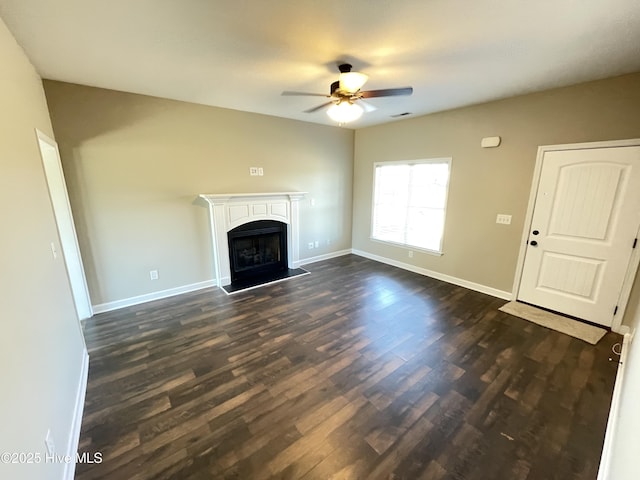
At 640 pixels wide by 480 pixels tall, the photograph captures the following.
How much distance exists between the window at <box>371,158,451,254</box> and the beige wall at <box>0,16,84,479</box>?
4.55 m

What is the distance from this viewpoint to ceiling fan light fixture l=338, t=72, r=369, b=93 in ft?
7.09

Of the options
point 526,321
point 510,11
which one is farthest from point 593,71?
point 526,321

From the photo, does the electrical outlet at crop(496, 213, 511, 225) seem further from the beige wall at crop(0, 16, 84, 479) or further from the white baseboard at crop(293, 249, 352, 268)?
the beige wall at crop(0, 16, 84, 479)

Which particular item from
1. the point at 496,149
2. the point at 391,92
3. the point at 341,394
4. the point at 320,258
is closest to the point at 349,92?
the point at 391,92

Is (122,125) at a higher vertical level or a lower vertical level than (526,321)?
higher

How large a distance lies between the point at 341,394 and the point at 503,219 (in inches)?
124

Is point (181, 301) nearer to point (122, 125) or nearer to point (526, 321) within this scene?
point (122, 125)

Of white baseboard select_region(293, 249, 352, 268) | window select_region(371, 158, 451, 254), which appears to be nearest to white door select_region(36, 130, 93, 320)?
white baseboard select_region(293, 249, 352, 268)

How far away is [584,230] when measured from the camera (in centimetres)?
296

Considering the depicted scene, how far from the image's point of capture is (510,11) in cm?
163

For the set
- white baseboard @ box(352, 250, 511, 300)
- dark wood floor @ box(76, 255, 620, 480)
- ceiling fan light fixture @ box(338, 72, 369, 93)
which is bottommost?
dark wood floor @ box(76, 255, 620, 480)

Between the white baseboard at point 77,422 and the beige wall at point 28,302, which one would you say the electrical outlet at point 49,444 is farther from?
the white baseboard at point 77,422

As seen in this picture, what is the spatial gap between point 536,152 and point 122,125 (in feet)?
16.4

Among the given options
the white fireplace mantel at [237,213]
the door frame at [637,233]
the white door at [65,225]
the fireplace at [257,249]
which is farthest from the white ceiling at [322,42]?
the fireplace at [257,249]
